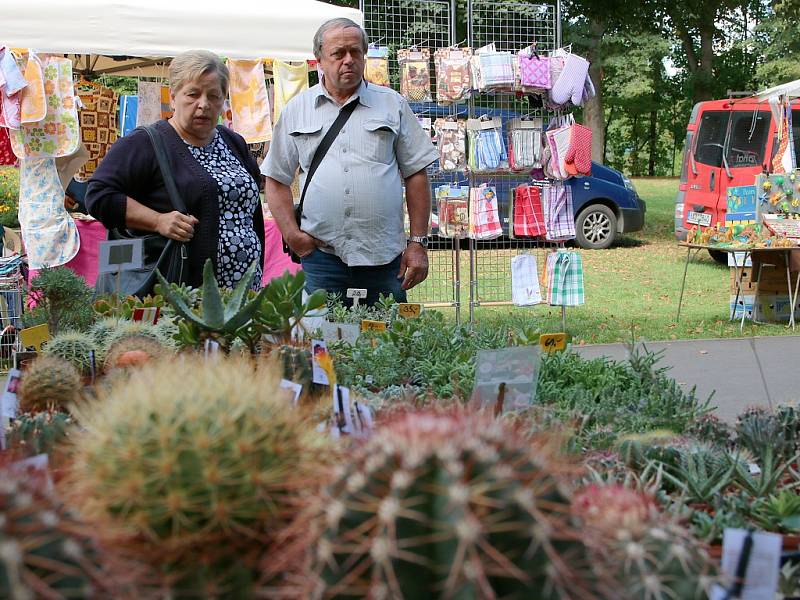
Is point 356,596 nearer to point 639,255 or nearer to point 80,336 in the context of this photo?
point 80,336

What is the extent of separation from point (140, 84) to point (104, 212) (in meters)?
3.79

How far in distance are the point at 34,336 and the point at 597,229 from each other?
47.6ft

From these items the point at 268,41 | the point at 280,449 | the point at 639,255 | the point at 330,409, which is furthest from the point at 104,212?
the point at 639,255

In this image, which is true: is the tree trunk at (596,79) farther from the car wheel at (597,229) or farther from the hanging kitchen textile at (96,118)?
the hanging kitchen textile at (96,118)

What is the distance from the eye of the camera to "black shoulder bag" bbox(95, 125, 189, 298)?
3.92m

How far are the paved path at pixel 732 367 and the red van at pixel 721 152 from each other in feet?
18.4

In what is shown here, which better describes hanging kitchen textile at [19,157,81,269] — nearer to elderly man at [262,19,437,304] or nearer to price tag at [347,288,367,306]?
elderly man at [262,19,437,304]

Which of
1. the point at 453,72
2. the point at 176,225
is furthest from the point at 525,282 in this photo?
the point at 176,225

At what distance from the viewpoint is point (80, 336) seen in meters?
2.70

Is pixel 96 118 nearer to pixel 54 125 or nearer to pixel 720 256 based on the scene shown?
pixel 54 125

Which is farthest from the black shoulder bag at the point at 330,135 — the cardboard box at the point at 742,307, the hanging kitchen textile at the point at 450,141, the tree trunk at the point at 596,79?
the tree trunk at the point at 596,79

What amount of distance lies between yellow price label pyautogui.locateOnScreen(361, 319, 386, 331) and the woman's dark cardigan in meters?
1.10

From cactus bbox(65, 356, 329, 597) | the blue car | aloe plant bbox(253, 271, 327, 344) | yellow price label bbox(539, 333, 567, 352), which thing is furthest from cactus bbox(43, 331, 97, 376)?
the blue car

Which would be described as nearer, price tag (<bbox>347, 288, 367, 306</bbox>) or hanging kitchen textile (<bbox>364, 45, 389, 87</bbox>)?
price tag (<bbox>347, 288, 367, 306</bbox>)
